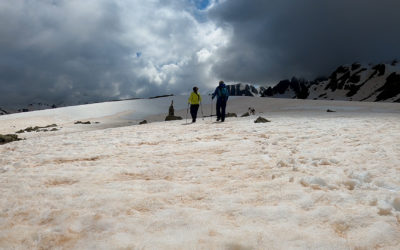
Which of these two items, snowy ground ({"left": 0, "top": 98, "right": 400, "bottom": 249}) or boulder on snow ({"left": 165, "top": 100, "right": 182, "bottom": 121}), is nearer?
snowy ground ({"left": 0, "top": 98, "right": 400, "bottom": 249})

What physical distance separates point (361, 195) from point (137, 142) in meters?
7.95

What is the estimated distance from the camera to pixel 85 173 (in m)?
5.71

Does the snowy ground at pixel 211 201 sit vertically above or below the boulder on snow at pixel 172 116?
below

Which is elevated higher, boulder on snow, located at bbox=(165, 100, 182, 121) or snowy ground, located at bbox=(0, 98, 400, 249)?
boulder on snow, located at bbox=(165, 100, 182, 121)

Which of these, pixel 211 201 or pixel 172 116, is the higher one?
pixel 172 116

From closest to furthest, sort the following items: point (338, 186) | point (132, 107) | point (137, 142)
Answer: point (338, 186)
point (137, 142)
point (132, 107)

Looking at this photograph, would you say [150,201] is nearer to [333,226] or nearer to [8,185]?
[333,226]

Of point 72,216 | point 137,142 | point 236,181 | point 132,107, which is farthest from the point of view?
point 132,107

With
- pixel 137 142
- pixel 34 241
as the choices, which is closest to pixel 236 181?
pixel 34 241

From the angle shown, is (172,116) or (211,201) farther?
(172,116)

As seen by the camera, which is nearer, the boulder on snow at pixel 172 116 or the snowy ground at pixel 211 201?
the snowy ground at pixel 211 201

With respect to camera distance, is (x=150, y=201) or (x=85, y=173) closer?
(x=150, y=201)

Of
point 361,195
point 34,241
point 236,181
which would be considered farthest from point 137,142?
point 361,195

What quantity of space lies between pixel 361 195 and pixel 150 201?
10.6 ft
